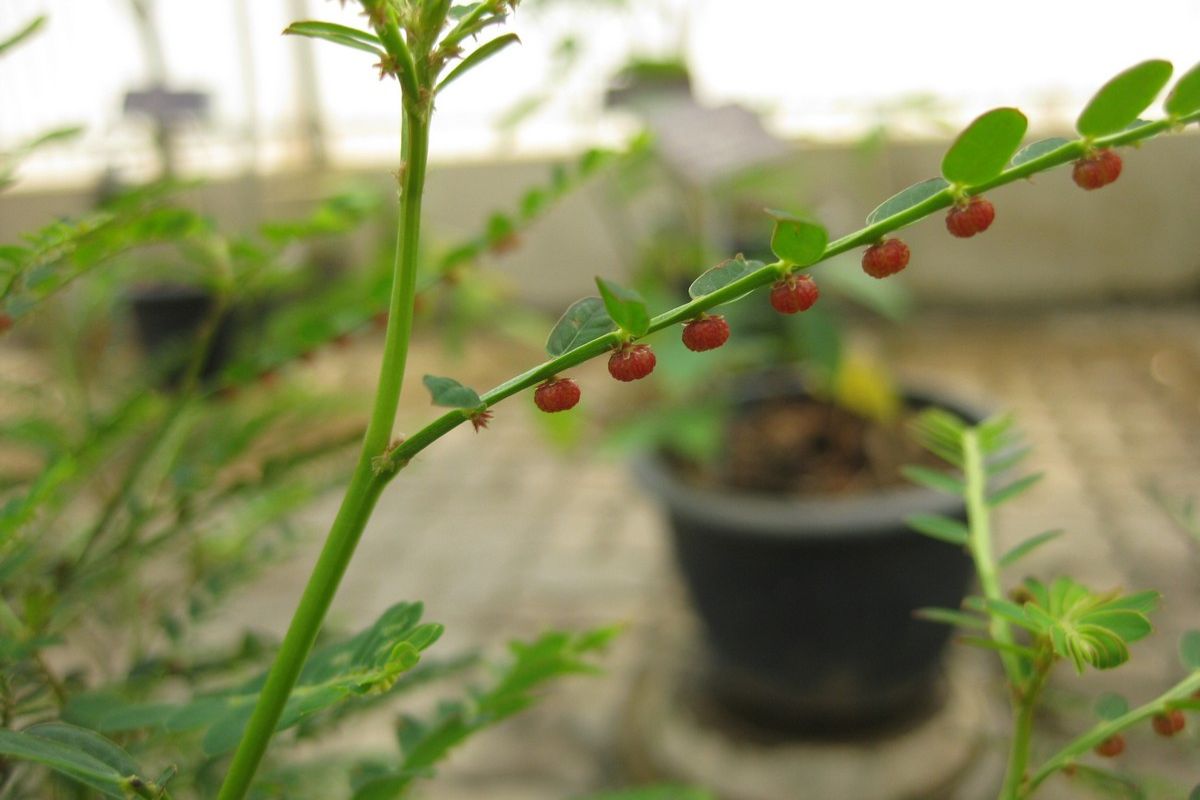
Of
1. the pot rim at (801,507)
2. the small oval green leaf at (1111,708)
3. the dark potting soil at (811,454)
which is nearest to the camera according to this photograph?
the small oval green leaf at (1111,708)

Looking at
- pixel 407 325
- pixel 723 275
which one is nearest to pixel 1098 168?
pixel 723 275

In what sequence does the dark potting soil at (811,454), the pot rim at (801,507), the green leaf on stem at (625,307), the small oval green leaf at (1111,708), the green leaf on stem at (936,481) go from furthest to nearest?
the dark potting soil at (811,454) < the pot rim at (801,507) < the green leaf on stem at (936,481) < the small oval green leaf at (1111,708) < the green leaf on stem at (625,307)

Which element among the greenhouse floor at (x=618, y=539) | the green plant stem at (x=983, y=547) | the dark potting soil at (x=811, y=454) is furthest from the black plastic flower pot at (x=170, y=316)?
the green plant stem at (x=983, y=547)

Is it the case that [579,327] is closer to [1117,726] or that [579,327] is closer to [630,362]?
[630,362]

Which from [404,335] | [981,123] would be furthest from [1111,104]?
[404,335]

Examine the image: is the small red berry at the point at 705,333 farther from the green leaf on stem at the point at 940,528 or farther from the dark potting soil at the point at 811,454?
the dark potting soil at the point at 811,454

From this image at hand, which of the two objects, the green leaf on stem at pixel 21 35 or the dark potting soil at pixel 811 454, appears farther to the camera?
the dark potting soil at pixel 811 454
